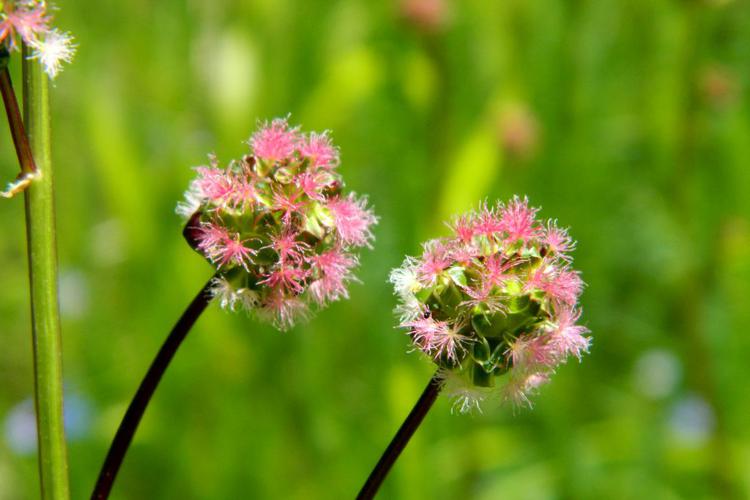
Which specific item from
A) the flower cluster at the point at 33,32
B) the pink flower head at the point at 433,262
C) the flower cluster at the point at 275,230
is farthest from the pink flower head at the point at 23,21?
the pink flower head at the point at 433,262

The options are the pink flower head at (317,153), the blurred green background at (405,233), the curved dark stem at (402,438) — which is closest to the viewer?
the curved dark stem at (402,438)

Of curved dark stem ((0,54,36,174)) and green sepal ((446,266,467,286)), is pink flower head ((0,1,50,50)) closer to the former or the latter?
curved dark stem ((0,54,36,174))

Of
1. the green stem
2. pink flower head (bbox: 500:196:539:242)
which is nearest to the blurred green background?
pink flower head (bbox: 500:196:539:242)

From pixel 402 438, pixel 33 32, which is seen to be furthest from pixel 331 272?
pixel 33 32

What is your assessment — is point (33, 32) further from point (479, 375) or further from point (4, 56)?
point (479, 375)

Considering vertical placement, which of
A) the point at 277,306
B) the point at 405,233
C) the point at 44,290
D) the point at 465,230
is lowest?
the point at 44,290

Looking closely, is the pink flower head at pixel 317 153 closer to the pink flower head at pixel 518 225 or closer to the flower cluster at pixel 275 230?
the flower cluster at pixel 275 230
